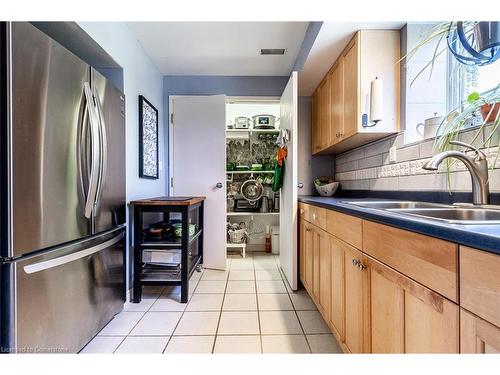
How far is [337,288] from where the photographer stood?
1.31 meters

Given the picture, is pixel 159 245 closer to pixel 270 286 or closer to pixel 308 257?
pixel 270 286

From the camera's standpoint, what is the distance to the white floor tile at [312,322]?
1557 millimetres

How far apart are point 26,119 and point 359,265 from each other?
5.06 feet

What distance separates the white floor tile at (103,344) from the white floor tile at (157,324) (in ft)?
0.33

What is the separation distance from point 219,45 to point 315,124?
1.35 m

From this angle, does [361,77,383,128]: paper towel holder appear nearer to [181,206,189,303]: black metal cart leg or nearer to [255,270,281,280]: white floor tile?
[181,206,189,303]: black metal cart leg

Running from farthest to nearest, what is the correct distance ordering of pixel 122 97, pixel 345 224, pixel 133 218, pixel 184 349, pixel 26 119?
pixel 133 218 → pixel 122 97 → pixel 184 349 → pixel 345 224 → pixel 26 119

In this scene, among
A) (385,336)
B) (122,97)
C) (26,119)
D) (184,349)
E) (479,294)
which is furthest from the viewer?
(122,97)

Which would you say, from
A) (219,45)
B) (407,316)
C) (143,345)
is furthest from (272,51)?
(143,345)
